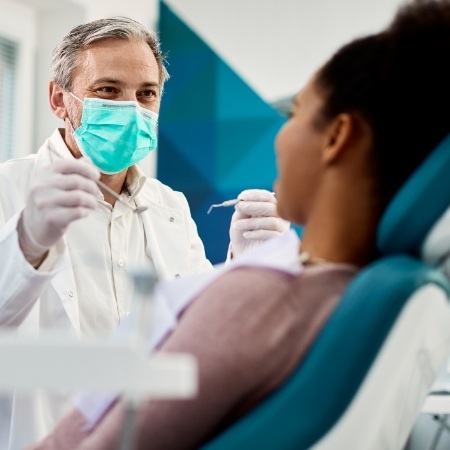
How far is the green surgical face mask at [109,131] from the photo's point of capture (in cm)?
215

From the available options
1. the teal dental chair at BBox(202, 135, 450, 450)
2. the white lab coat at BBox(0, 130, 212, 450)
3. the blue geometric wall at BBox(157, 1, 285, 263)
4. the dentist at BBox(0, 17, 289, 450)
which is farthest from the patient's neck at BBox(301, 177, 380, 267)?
the blue geometric wall at BBox(157, 1, 285, 263)

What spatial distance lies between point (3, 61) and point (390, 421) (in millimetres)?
3230

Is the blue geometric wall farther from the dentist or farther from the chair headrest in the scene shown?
the chair headrest

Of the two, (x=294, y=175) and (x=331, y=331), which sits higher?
(x=294, y=175)

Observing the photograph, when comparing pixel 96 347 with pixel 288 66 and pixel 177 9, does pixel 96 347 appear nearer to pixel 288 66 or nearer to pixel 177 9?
pixel 288 66

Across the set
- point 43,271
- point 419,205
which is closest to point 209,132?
point 43,271

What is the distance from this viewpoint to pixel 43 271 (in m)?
1.56

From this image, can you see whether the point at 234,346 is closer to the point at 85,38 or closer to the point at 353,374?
the point at 353,374

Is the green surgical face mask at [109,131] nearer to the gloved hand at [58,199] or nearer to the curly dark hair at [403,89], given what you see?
the gloved hand at [58,199]

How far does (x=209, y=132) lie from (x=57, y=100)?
73.0 inches

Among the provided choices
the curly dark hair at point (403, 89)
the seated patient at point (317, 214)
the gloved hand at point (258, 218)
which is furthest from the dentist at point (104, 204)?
the curly dark hair at point (403, 89)

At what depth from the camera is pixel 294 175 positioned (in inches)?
45.9

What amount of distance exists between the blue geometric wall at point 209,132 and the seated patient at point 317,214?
2.72 m

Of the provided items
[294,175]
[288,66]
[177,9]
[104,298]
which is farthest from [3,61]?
[294,175]
